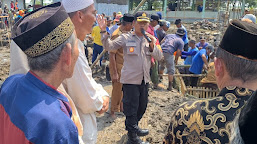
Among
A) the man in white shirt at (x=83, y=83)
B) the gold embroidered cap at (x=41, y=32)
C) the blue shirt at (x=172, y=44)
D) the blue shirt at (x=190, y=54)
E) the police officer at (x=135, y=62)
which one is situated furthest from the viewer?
the blue shirt at (x=190, y=54)

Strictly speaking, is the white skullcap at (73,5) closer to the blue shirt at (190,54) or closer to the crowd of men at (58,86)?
the crowd of men at (58,86)

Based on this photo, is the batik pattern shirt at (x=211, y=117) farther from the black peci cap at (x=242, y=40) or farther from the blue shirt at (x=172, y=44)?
the blue shirt at (x=172, y=44)

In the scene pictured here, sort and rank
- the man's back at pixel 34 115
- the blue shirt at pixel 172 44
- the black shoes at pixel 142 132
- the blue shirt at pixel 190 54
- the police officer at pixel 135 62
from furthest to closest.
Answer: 1. the blue shirt at pixel 190 54
2. the blue shirt at pixel 172 44
3. the black shoes at pixel 142 132
4. the police officer at pixel 135 62
5. the man's back at pixel 34 115

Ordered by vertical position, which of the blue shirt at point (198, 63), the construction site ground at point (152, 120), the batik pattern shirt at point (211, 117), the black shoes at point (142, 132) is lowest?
the construction site ground at point (152, 120)

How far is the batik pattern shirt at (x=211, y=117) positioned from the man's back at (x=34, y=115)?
23.9 inches

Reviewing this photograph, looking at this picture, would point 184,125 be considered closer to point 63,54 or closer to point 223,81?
point 223,81

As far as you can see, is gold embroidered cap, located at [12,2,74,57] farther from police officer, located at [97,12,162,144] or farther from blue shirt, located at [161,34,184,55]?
blue shirt, located at [161,34,184,55]

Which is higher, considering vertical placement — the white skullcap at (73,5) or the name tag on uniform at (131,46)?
the white skullcap at (73,5)

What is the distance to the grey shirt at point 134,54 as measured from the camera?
3.19 meters

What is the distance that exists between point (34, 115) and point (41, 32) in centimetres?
41

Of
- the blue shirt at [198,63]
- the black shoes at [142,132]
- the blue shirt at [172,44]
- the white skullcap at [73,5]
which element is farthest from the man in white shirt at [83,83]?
the blue shirt at [198,63]

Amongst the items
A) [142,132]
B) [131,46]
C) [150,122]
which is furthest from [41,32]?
[150,122]

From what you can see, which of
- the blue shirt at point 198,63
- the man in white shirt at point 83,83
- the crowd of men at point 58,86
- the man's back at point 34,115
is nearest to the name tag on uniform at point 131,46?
the man in white shirt at point 83,83

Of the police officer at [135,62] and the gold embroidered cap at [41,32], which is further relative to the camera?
the police officer at [135,62]
